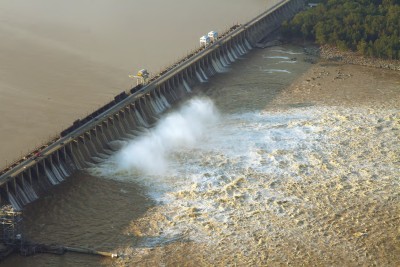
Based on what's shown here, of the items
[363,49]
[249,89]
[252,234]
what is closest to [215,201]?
[252,234]

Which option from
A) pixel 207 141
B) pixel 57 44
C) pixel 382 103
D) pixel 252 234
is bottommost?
pixel 382 103

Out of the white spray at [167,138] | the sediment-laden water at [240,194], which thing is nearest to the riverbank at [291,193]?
the sediment-laden water at [240,194]

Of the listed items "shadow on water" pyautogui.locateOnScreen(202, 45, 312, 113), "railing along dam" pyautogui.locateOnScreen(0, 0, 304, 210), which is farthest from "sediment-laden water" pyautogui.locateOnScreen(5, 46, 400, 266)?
"shadow on water" pyautogui.locateOnScreen(202, 45, 312, 113)

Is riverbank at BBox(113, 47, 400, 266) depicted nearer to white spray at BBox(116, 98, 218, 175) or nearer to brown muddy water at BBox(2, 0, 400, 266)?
brown muddy water at BBox(2, 0, 400, 266)

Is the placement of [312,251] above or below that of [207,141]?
below

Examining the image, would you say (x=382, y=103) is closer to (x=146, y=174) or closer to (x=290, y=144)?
(x=290, y=144)

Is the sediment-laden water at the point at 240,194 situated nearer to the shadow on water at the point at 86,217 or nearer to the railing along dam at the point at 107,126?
the shadow on water at the point at 86,217
